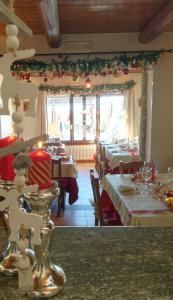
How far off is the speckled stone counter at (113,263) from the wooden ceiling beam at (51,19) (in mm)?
2053

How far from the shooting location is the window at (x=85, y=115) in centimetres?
847

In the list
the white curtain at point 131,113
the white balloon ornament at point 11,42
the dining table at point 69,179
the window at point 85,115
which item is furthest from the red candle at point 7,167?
the window at point 85,115

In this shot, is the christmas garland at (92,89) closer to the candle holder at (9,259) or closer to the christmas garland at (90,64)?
the christmas garland at (90,64)

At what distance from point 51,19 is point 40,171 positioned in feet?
8.43

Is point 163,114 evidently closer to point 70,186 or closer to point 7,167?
point 70,186

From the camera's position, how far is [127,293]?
84cm

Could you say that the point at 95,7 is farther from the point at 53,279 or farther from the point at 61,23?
the point at 53,279

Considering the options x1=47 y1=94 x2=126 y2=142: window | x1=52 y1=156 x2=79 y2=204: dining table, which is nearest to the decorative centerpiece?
x1=52 y1=156 x2=79 y2=204: dining table

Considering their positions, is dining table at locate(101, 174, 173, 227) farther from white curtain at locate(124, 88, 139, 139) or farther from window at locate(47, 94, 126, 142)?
window at locate(47, 94, 126, 142)

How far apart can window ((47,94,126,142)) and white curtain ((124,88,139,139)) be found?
408mm

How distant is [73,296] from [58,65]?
3.80m

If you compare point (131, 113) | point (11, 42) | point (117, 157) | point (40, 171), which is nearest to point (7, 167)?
point (40, 171)

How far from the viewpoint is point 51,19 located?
9.77 ft

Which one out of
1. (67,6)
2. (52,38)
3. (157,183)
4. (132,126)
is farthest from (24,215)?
(132,126)
